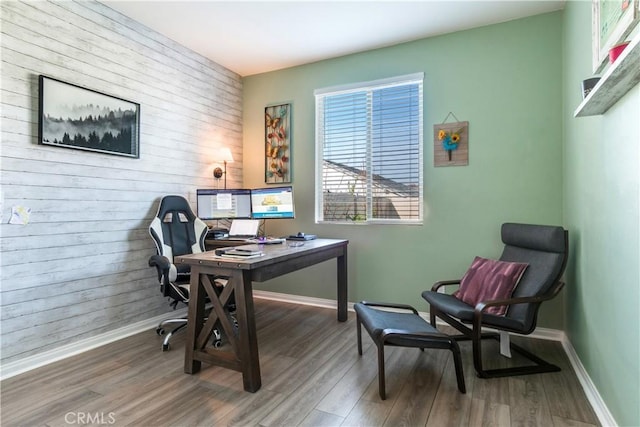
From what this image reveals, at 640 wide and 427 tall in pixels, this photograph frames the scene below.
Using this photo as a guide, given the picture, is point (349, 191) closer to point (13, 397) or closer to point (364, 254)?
point (364, 254)

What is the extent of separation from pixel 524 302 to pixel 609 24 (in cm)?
158

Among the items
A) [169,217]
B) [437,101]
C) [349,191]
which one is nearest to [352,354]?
[349,191]

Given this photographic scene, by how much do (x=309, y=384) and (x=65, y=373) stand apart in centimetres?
165

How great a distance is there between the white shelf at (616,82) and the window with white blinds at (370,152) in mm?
1710

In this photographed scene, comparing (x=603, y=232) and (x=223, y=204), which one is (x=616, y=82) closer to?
(x=603, y=232)

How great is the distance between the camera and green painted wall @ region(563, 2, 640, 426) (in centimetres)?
137

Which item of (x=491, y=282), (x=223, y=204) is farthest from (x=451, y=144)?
(x=223, y=204)

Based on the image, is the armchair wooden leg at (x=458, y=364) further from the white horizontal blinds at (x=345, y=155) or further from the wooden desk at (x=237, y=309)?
the white horizontal blinds at (x=345, y=155)

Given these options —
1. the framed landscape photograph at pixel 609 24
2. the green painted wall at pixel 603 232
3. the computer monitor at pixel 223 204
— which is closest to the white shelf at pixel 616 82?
the green painted wall at pixel 603 232

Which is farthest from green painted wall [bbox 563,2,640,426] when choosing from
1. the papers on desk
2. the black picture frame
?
the black picture frame

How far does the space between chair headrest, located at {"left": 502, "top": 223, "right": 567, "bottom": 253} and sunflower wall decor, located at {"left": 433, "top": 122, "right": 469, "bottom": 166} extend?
2.42 ft

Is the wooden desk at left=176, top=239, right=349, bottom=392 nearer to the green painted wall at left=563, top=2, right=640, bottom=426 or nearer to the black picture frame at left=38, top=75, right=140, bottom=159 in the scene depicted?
the black picture frame at left=38, top=75, right=140, bottom=159

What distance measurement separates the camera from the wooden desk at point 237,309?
1982mm

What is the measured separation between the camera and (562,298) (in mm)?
2750
